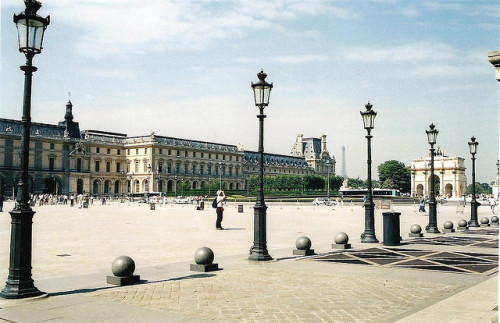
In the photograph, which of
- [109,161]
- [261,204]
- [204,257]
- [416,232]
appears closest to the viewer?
[204,257]

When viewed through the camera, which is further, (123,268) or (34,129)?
(34,129)

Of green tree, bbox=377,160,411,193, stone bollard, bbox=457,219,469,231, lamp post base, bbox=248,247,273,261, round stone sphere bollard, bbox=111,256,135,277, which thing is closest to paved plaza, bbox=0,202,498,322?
lamp post base, bbox=248,247,273,261

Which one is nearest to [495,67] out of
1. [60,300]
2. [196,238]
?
[60,300]

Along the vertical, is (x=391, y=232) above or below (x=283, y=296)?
above

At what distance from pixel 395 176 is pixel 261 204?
471 feet

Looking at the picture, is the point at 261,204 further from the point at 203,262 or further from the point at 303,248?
the point at 203,262

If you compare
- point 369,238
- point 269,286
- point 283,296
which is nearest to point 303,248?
point 369,238

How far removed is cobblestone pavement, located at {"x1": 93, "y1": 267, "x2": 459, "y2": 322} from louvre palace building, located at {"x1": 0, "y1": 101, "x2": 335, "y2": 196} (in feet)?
286

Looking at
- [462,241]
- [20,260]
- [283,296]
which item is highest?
[20,260]

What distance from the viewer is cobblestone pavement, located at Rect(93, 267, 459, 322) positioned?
720 cm

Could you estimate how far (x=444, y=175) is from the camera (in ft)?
414

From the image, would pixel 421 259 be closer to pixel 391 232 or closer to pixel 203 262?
pixel 391 232

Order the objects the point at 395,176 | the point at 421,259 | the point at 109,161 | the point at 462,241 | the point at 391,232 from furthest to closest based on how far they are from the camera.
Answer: the point at 395,176, the point at 109,161, the point at 462,241, the point at 391,232, the point at 421,259

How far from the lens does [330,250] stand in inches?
599
